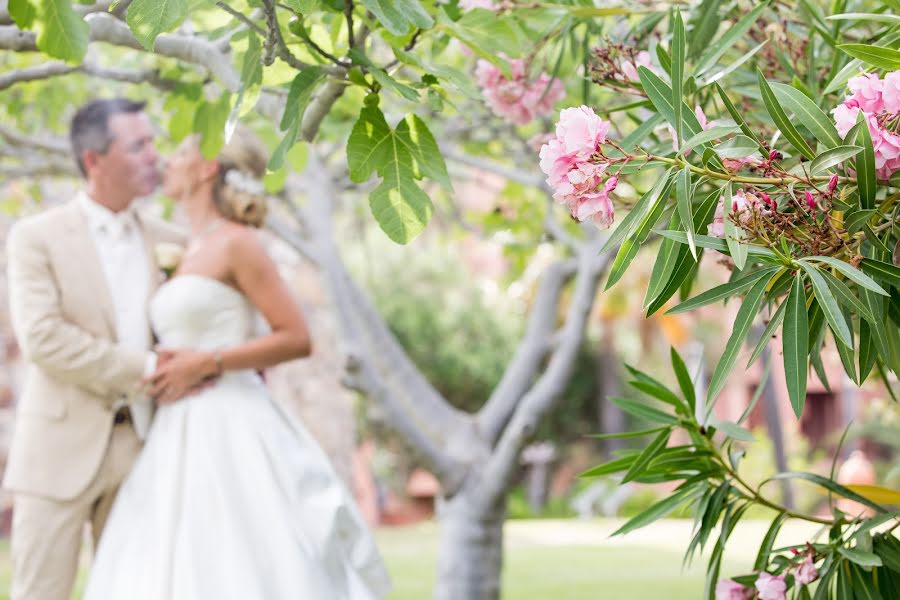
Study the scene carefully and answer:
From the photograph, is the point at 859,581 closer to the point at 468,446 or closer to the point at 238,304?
the point at 238,304

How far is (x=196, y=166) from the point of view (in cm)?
362

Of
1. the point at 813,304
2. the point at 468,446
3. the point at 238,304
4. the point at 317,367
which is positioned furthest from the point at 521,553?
the point at 813,304

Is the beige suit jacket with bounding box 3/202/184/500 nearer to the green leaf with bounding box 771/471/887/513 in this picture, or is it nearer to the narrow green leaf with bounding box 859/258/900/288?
the green leaf with bounding box 771/471/887/513

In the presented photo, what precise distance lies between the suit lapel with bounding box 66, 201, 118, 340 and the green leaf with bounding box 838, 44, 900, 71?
8.57 ft

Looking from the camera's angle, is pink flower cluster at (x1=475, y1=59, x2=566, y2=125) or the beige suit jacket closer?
pink flower cluster at (x1=475, y1=59, x2=566, y2=125)

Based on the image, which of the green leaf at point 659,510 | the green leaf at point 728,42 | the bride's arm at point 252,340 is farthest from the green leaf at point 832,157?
the bride's arm at point 252,340

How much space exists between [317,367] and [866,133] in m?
11.3

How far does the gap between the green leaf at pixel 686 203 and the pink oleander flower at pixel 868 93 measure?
32 cm

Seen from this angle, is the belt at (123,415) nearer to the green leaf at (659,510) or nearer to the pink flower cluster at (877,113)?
the green leaf at (659,510)

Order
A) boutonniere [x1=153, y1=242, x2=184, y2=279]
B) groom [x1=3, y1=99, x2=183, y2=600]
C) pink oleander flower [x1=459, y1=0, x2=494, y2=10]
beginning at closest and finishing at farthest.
→ pink oleander flower [x1=459, y1=0, x2=494, y2=10]
groom [x1=3, y1=99, x2=183, y2=600]
boutonniere [x1=153, y1=242, x2=184, y2=279]

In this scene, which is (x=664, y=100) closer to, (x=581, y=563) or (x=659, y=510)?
(x=659, y=510)

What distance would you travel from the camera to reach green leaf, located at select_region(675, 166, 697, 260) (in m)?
1.51

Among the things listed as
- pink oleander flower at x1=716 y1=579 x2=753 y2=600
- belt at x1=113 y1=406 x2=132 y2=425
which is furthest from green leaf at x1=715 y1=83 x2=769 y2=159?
belt at x1=113 y1=406 x2=132 y2=425

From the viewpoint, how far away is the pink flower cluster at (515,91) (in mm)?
2889
